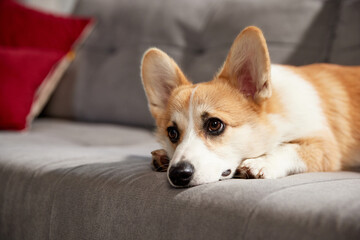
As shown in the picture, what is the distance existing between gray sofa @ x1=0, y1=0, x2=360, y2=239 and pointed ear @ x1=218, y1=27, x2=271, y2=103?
35 centimetres

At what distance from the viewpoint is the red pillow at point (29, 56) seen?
93.1 inches

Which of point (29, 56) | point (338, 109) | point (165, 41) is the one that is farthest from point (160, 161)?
point (29, 56)

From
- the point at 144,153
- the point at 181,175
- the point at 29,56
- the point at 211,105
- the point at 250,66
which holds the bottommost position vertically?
the point at 144,153

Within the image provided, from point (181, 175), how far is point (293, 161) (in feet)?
1.37

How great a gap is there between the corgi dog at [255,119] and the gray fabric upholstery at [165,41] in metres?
0.42

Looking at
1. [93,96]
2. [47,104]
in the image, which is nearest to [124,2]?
[93,96]

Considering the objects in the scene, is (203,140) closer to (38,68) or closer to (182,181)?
(182,181)

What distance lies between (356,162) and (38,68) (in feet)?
6.26

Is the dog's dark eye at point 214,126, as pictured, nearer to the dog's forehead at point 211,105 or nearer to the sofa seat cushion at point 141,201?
the dog's forehead at point 211,105

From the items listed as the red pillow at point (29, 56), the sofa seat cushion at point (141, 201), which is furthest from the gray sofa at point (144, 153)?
the red pillow at point (29, 56)

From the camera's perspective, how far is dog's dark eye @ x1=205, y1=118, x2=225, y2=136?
1.32 metres

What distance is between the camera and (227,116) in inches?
53.0

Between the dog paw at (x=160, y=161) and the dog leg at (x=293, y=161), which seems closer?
the dog leg at (x=293, y=161)

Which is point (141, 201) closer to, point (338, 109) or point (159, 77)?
point (159, 77)
